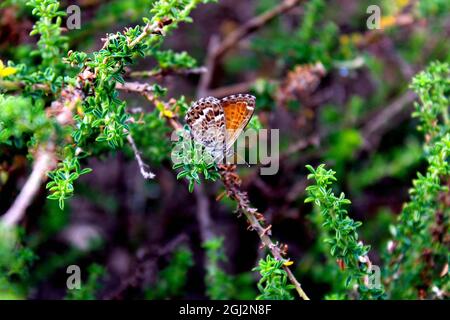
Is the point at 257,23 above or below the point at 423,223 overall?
above

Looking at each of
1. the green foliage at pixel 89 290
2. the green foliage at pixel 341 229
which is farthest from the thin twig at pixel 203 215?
the green foliage at pixel 341 229

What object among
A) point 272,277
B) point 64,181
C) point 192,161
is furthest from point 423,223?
point 64,181

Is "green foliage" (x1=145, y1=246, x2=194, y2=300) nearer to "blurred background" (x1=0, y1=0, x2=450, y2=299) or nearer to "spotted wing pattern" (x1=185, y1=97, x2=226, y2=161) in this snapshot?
"blurred background" (x1=0, y1=0, x2=450, y2=299)

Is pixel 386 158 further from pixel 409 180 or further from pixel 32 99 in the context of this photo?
pixel 32 99

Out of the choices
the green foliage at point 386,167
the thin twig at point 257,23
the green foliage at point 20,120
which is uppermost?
the thin twig at point 257,23

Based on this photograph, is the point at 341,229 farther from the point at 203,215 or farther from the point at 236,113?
the point at 203,215

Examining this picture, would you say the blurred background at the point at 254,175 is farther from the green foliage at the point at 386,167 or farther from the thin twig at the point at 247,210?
the thin twig at the point at 247,210
